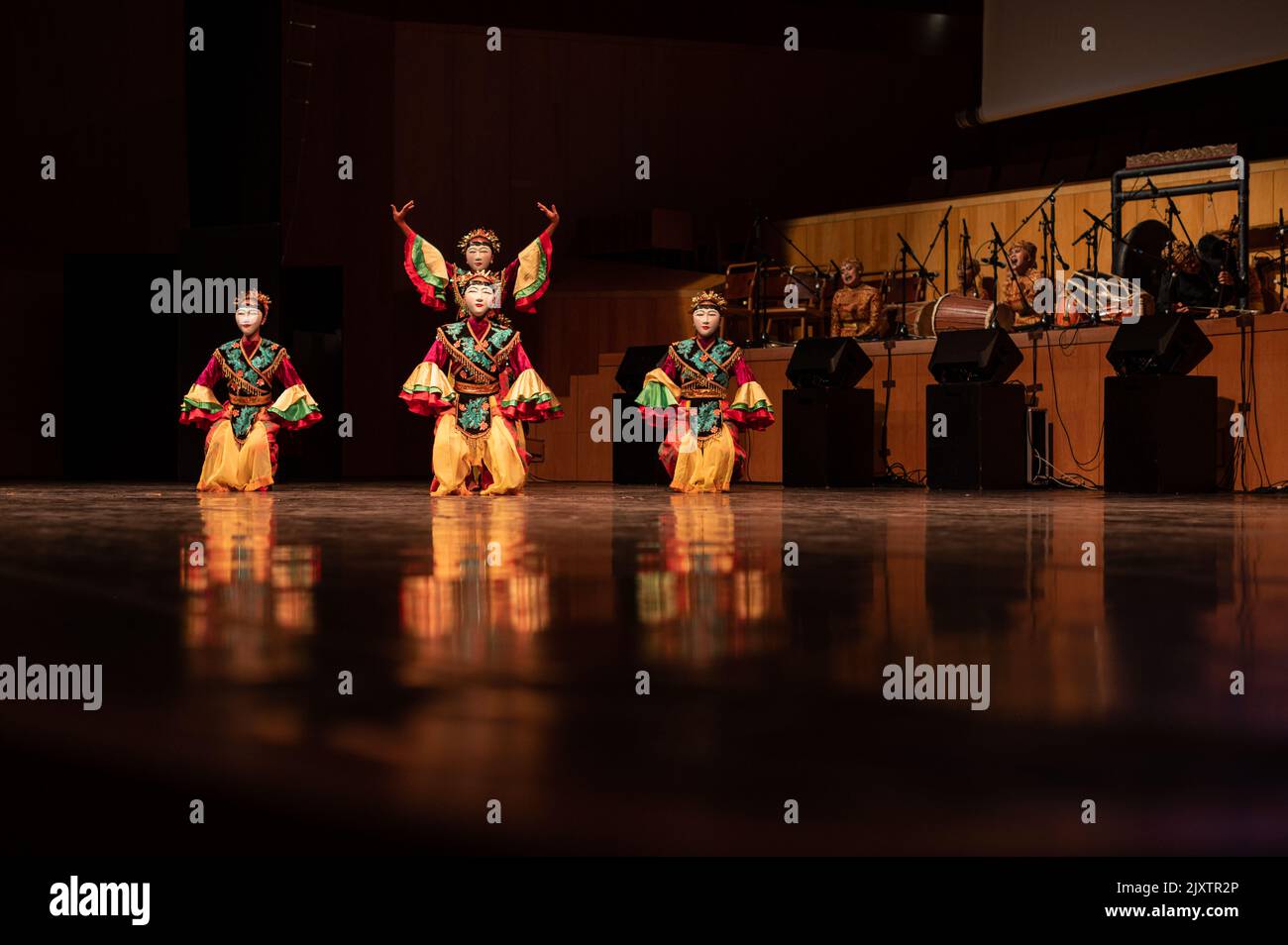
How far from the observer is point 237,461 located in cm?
782

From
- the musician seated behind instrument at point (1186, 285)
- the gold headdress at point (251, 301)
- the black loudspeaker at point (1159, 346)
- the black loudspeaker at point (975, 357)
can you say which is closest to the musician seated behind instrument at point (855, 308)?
the black loudspeaker at point (975, 357)

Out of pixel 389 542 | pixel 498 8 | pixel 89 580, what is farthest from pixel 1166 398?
pixel 498 8

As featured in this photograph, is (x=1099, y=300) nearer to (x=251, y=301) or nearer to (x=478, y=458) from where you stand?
(x=478, y=458)

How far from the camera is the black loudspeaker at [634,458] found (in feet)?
31.1

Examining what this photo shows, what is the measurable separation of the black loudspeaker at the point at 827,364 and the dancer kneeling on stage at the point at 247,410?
3.13m

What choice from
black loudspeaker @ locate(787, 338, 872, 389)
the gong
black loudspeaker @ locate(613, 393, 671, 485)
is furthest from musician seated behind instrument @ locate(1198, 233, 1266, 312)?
black loudspeaker @ locate(613, 393, 671, 485)

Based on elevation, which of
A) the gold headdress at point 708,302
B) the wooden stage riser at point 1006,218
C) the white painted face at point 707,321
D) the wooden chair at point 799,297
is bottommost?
the white painted face at point 707,321

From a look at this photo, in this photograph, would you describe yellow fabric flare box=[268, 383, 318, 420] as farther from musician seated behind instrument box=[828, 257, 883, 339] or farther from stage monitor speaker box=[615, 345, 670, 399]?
musician seated behind instrument box=[828, 257, 883, 339]

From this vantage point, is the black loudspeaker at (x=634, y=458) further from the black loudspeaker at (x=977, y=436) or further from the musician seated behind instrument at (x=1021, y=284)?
the musician seated behind instrument at (x=1021, y=284)

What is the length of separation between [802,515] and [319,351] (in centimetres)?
720

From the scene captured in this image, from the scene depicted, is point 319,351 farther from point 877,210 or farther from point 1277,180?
point 1277,180

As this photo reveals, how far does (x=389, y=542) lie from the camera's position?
350 centimetres

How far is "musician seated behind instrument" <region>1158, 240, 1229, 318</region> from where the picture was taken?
805cm
